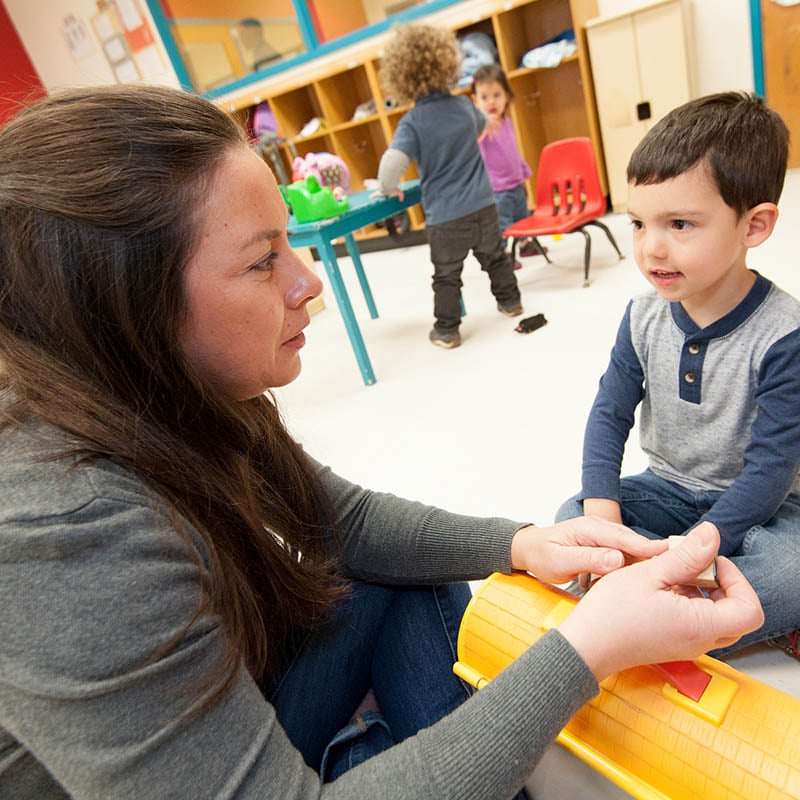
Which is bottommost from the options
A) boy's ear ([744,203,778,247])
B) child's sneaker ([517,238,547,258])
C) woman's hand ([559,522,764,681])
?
child's sneaker ([517,238,547,258])

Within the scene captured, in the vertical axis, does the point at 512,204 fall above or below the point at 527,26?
below

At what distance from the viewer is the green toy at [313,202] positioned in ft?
6.61

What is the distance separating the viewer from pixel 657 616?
0.52m

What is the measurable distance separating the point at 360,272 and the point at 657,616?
2.35 m

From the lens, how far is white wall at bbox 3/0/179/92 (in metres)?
4.40

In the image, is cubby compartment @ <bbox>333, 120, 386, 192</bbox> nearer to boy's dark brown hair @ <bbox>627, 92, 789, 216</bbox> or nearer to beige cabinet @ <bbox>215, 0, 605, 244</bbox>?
beige cabinet @ <bbox>215, 0, 605, 244</bbox>

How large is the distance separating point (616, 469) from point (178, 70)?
4885 mm

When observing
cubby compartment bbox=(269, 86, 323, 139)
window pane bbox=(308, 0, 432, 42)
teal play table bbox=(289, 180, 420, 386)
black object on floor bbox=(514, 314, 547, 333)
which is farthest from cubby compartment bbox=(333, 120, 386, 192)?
black object on floor bbox=(514, 314, 547, 333)

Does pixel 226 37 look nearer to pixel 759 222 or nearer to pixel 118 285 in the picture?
pixel 759 222

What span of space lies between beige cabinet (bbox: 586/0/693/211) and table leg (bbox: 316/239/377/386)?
1755 mm

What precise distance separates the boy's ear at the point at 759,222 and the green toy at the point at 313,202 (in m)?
1.46

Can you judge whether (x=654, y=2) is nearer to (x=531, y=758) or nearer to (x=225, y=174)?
(x=225, y=174)

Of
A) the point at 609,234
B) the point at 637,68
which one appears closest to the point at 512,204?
the point at 609,234

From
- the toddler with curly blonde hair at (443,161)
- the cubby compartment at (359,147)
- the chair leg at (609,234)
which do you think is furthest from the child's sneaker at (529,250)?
the cubby compartment at (359,147)
